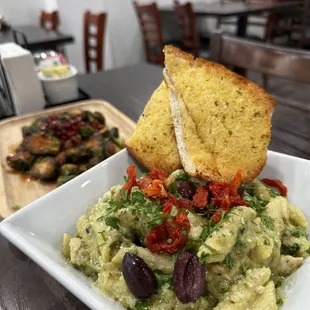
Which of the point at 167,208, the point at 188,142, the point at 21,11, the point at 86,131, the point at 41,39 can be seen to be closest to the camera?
the point at 167,208

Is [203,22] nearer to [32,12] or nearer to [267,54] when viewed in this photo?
[32,12]

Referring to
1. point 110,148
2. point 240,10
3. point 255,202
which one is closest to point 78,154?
point 110,148

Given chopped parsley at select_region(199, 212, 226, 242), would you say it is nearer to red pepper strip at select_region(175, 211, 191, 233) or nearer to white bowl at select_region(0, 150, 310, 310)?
red pepper strip at select_region(175, 211, 191, 233)

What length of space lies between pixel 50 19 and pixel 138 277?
5.20 m

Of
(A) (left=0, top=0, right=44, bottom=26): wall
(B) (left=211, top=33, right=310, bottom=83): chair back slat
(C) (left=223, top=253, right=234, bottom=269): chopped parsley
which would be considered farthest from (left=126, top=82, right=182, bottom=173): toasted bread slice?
(A) (left=0, top=0, right=44, bottom=26): wall

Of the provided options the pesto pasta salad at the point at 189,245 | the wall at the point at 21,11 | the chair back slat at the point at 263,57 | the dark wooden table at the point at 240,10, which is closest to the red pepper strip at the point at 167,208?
the pesto pasta salad at the point at 189,245

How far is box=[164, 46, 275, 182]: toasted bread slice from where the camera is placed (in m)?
0.97

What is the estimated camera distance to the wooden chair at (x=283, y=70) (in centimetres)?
152

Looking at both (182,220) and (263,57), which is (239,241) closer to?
(182,220)

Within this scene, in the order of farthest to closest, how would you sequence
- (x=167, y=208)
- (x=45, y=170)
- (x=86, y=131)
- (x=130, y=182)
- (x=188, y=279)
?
1. (x=86, y=131)
2. (x=45, y=170)
3. (x=130, y=182)
4. (x=167, y=208)
5. (x=188, y=279)

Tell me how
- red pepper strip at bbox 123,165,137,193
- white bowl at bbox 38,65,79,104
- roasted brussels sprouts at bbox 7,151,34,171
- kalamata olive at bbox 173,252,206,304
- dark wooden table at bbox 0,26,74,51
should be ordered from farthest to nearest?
dark wooden table at bbox 0,26,74,51 < white bowl at bbox 38,65,79,104 < roasted brussels sprouts at bbox 7,151,34,171 < red pepper strip at bbox 123,165,137,193 < kalamata olive at bbox 173,252,206,304

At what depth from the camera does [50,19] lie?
521 cm

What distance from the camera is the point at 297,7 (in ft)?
18.4

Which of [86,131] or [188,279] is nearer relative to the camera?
[188,279]
